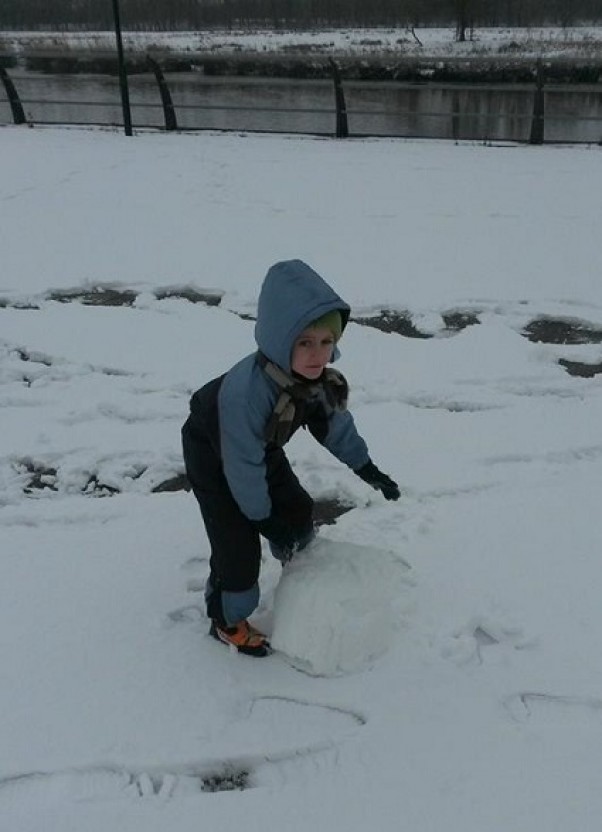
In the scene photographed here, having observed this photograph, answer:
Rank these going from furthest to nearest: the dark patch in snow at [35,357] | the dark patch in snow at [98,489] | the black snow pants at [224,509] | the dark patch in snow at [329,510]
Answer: the dark patch in snow at [35,357], the dark patch in snow at [98,489], the dark patch in snow at [329,510], the black snow pants at [224,509]

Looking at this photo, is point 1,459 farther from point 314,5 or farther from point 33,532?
point 314,5

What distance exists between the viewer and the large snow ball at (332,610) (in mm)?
2189

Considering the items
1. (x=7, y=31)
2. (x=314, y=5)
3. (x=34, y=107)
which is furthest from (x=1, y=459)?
(x=7, y=31)

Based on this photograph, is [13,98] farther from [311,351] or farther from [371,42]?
[371,42]

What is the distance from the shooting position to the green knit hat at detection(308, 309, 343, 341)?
1.76 metres

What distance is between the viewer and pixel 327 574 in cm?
224

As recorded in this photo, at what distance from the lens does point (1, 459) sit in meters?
3.34

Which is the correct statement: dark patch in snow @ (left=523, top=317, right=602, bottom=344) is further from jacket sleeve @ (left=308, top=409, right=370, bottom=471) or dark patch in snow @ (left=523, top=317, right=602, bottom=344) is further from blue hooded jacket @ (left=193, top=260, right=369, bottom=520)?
blue hooded jacket @ (left=193, top=260, right=369, bottom=520)

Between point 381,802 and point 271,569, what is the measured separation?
3.01 ft

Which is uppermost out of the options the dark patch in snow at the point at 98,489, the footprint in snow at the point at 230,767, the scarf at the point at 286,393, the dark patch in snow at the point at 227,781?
the scarf at the point at 286,393

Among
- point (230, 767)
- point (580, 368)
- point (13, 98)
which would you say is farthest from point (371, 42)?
point (230, 767)

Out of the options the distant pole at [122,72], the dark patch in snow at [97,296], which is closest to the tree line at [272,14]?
the distant pole at [122,72]

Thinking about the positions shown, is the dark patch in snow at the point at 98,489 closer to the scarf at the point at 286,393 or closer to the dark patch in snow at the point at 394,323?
the scarf at the point at 286,393

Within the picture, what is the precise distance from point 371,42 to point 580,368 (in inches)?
1317
